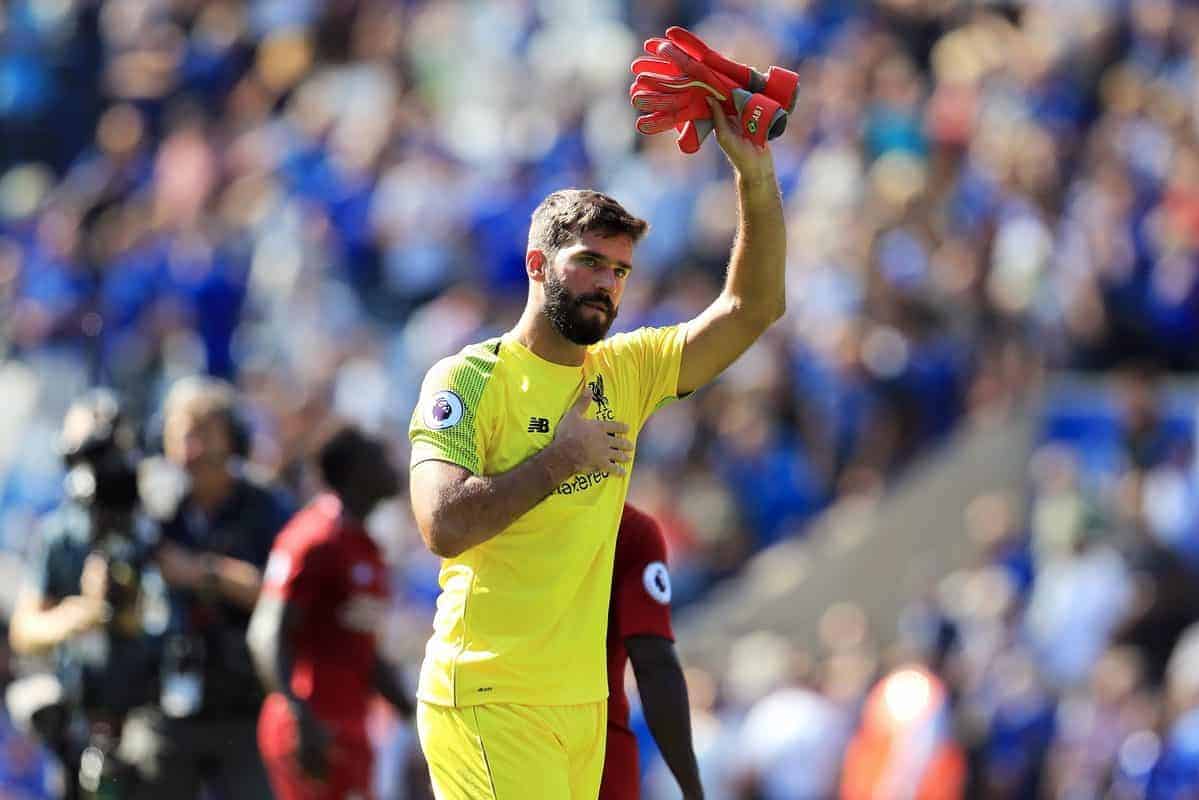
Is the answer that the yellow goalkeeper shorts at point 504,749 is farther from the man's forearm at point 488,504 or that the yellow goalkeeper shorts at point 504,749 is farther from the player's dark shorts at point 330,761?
the player's dark shorts at point 330,761

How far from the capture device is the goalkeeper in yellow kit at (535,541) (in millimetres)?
5500

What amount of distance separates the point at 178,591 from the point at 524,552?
9.83 ft

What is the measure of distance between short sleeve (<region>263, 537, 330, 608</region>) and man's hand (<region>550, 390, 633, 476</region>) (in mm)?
2562

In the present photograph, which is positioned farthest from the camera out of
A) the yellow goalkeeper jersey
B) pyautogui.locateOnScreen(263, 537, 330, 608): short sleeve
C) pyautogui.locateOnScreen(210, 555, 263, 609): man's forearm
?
pyautogui.locateOnScreen(210, 555, 263, 609): man's forearm

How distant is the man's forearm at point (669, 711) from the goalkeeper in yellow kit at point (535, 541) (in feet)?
1.12

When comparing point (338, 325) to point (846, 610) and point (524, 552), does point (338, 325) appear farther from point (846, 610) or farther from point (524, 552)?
point (524, 552)

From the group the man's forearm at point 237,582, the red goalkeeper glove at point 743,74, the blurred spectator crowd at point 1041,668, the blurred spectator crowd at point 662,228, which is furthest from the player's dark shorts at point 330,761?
the blurred spectator crowd at point 1041,668

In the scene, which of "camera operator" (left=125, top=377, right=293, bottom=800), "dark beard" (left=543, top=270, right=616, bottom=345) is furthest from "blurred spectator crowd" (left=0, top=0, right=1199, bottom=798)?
"dark beard" (left=543, top=270, right=616, bottom=345)

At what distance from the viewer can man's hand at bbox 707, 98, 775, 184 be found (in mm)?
5762

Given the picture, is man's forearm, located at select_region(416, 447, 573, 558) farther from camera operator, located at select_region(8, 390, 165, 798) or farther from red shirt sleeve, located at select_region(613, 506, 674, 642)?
camera operator, located at select_region(8, 390, 165, 798)

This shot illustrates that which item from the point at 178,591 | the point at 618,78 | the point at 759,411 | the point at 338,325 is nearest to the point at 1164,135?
the point at 759,411

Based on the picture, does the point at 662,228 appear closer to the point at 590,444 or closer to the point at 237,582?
the point at 237,582

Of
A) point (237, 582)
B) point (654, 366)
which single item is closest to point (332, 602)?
point (237, 582)

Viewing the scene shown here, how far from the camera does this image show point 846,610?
13602 millimetres
